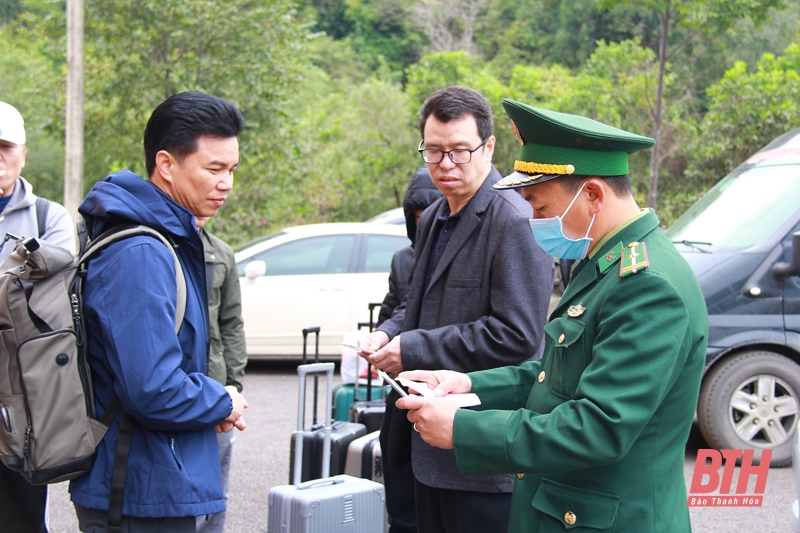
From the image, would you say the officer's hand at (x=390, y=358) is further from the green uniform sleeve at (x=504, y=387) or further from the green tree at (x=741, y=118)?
the green tree at (x=741, y=118)

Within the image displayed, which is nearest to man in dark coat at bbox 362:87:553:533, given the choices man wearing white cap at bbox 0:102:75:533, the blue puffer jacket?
the blue puffer jacket

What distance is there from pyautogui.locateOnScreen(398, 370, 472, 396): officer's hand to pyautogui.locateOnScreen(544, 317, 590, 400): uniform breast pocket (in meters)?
0.32

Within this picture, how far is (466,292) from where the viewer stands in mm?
2852

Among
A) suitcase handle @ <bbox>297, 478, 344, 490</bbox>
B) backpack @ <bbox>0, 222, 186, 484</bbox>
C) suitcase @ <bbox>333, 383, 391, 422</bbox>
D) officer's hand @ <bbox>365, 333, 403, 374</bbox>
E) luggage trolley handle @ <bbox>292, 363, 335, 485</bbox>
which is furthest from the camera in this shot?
suitcase @ <bbox>333, 383, 391, 422</bbox>

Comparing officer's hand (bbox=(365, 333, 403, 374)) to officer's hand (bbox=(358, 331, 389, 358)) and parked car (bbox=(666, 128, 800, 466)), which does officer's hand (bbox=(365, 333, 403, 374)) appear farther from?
parked car (bbox=(666, 128, 800, 466))

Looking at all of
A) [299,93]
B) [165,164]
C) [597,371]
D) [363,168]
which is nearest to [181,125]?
[165,164]

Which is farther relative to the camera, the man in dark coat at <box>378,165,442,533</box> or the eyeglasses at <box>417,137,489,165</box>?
the man in dark coat at <box>378,165,442,533</box>

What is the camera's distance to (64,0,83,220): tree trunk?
11352 millimetres

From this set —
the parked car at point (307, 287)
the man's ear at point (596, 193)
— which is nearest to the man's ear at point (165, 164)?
the man's ear at point (596, 193)

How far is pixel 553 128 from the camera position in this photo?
2059mm

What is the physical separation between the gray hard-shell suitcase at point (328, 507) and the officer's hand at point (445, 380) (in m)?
1.32

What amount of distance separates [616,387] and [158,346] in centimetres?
119

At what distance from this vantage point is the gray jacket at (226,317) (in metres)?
4.07

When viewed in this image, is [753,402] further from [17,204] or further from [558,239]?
[17,204]
